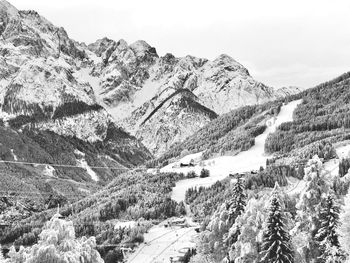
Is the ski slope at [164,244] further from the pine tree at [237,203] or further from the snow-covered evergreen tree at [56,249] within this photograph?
the snow-covered evergreen tree at [56,249]

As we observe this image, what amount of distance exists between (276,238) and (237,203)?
405 inches

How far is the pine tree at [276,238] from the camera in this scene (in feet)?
168

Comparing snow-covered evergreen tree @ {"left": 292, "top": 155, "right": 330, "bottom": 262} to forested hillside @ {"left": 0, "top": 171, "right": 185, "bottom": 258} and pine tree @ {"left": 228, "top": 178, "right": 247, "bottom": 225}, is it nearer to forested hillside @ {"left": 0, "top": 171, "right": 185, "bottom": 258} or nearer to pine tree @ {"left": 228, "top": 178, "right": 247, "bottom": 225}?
pine tree @ {"left": 228, "top": 178, "right": 247, "bottom": 225}

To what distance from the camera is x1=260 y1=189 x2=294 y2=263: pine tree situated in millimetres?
51312

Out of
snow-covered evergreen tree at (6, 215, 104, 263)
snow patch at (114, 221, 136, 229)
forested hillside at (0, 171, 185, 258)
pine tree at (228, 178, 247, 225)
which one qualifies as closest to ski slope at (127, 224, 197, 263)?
forested hillside at (0, 171, 185, 258)

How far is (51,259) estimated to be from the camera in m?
41.2

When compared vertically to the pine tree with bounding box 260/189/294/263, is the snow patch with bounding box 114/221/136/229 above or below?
below

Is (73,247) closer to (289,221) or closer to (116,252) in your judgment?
(289,221)

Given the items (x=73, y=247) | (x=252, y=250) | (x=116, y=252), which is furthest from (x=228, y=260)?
(x=116, y=252)

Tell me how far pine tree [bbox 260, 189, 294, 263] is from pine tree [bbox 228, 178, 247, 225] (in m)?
9.55

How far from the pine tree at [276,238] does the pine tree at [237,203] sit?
9.55 m

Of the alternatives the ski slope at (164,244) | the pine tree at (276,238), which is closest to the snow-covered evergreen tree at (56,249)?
the pine tree at (276,238)

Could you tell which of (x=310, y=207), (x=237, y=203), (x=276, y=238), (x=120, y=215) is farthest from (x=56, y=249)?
(x=120, y=215)

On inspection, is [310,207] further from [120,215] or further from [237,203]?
[120,215]
